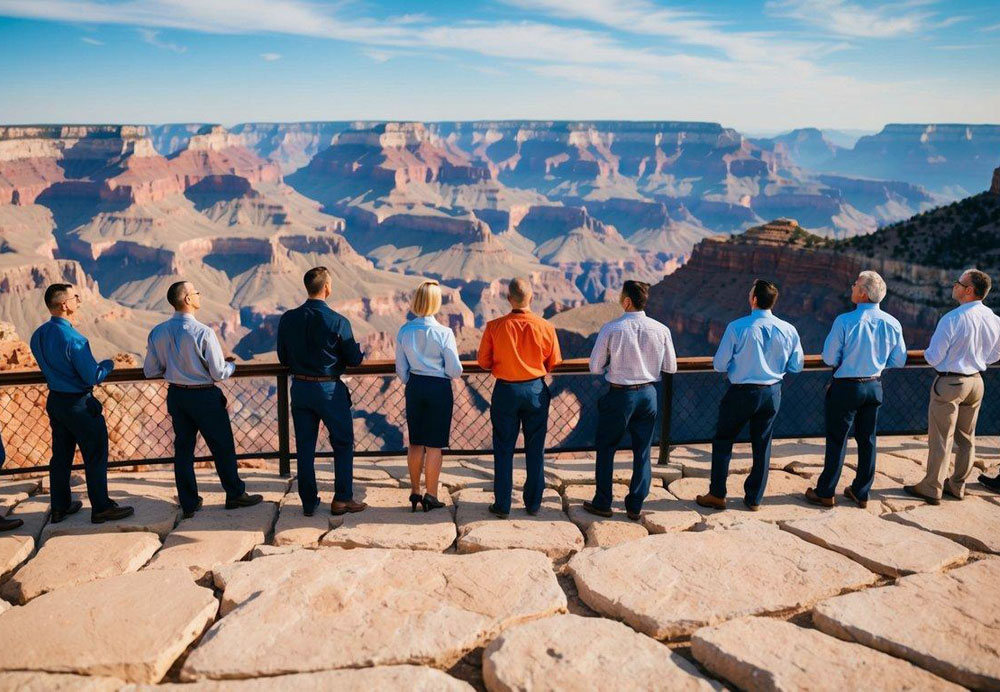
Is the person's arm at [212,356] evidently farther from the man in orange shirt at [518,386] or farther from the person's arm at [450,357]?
the man in orange shirt at [518,386]

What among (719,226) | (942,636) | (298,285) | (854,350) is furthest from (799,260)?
(719,226)

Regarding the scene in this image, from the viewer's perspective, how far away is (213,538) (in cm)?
497

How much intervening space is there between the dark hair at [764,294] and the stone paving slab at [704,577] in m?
1.76

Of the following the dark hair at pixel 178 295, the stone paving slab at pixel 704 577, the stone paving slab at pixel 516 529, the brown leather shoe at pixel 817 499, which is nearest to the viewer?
the stone paving slab at pixel 704 577

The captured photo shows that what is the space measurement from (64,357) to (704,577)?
15.0ft

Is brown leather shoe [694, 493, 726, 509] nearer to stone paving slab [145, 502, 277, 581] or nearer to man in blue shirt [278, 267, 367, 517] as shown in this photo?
man in blue shirt [278, 267, 367, 517]

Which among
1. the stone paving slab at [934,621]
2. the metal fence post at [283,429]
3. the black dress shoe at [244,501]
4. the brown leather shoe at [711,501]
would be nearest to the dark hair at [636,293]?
the brown leather shoe at [711,501]

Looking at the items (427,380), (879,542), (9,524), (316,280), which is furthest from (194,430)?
(879,542)

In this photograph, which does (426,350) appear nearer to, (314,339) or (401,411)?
(314,339)

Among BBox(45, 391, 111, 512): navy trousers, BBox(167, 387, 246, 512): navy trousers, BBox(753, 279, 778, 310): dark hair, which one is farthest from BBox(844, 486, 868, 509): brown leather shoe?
BBox(45, 391, 111, 512): navy trousers

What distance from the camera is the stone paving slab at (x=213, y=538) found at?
4574 mm

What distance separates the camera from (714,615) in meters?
3.76

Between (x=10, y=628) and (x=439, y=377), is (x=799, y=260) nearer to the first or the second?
(x=439, y=377)

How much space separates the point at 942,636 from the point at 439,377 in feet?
11.5
